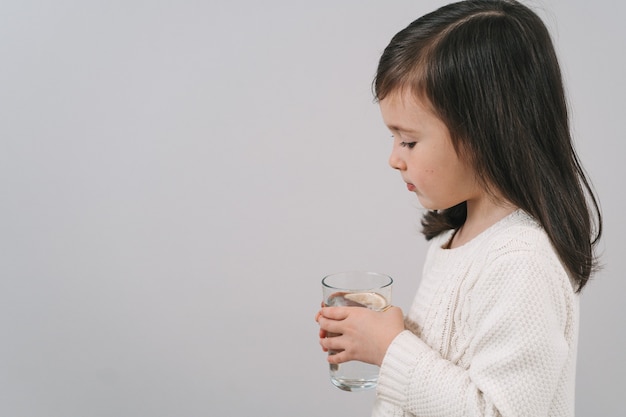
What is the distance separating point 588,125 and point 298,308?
874 mm

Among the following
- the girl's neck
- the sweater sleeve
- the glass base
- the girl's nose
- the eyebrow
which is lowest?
the glass base

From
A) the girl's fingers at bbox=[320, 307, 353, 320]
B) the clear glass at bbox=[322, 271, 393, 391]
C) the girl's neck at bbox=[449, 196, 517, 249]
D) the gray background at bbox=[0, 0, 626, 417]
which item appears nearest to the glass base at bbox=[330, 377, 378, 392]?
the clear glass at bbox=[322, 271, 393, 391]

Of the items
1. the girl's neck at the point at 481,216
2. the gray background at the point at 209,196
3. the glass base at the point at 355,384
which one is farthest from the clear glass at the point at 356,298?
the gray background at the point at 209,196

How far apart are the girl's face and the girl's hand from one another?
0.17 metres

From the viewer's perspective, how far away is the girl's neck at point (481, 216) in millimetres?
930

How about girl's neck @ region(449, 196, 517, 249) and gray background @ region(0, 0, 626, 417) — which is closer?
girl's neck @ region(449, 196, 517, 249)

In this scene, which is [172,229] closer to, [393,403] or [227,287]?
[227,287]

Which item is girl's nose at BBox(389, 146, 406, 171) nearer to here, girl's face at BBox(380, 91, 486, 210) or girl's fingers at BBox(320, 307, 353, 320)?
girl's face at BBox(380, 91, 486, 210)

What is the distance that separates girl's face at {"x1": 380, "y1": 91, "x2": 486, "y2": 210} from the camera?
0.89 m

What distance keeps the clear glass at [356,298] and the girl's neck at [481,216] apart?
0.42 ft

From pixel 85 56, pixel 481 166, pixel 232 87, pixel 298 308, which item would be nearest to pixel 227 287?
pixel 298 308

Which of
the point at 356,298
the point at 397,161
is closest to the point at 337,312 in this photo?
the point at 356,298

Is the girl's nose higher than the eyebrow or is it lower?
lower

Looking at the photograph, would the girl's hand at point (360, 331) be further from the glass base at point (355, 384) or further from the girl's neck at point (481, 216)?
the girl's neck at point (481, 216)
